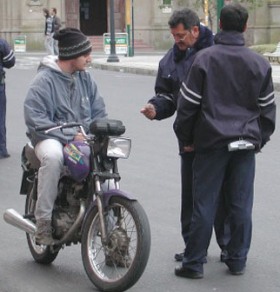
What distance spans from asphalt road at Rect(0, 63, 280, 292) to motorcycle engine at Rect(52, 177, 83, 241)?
38 cm

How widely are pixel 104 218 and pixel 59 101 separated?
0.97m

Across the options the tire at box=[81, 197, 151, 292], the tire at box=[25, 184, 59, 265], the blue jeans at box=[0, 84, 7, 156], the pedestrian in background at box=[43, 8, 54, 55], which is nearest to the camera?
the tire at box=[81, 197, 151, 292]

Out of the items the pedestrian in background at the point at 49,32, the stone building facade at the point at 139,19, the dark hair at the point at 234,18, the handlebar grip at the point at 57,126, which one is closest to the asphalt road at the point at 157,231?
the handlebar grip at the point at 57,126

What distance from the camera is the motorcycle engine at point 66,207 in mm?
6094

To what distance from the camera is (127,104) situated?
1772cm

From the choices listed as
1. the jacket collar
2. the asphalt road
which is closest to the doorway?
the asphalt road

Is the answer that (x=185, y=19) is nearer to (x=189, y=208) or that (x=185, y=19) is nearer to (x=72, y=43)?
(x=72, y=43)

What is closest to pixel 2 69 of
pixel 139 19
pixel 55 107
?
pixel 55 107

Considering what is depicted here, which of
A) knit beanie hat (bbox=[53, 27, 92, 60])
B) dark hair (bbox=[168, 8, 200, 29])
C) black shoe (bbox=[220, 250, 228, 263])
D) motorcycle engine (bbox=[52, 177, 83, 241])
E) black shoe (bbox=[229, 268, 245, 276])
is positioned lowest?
black shoe (bbox=[229, 268, 245, 276])

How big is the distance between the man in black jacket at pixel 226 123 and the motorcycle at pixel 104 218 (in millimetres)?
490

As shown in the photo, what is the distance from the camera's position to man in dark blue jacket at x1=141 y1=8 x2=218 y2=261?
6.08 meters

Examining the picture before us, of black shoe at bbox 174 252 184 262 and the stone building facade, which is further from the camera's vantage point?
the stone building facade

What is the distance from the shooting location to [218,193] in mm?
5996

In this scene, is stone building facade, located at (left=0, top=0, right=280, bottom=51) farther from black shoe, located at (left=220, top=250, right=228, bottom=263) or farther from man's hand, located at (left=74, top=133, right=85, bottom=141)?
man's hand, located at (left=74, top=133, right=85, bottom=141)
